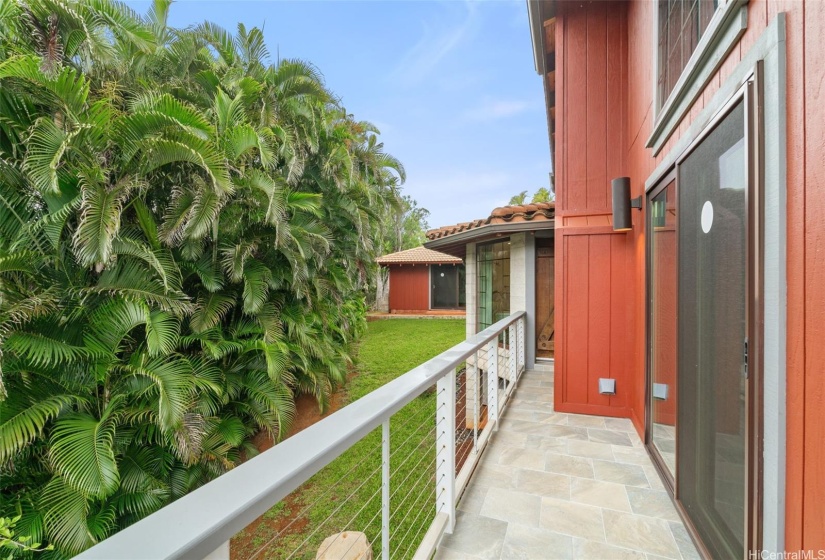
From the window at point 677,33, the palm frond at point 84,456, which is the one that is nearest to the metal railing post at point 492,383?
the window at point 677,33

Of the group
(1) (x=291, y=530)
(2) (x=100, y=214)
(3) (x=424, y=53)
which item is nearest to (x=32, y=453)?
(2) (x=100, y=214)

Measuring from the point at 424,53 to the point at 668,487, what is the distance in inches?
689

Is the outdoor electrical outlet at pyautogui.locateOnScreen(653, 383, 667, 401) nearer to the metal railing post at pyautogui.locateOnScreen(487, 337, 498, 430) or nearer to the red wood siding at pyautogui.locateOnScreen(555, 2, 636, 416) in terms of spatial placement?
the red wood siding at pyautogui.locateOnScreen(555, 2, 636, 416)

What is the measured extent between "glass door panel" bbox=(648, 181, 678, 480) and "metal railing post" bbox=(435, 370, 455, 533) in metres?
1.58

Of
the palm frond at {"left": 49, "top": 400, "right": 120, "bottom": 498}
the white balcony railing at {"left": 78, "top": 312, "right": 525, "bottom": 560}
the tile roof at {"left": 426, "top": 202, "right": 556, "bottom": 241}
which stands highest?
the tile roof at {"left": 426, "top": 202, "right": 556, "bottom": 241}

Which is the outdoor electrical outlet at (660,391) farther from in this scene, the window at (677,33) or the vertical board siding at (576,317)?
the window at (677,33)

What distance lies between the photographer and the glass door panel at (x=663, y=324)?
257 cm

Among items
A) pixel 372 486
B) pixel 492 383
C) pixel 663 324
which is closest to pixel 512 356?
pixel 492 383

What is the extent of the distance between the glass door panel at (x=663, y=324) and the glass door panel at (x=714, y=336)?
10.0 inches

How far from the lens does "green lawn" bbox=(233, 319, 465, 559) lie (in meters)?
2.52

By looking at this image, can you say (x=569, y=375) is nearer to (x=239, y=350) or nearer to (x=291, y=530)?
(x=291, y=530)

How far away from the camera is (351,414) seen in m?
1.29

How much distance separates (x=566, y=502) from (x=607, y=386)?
1925mm

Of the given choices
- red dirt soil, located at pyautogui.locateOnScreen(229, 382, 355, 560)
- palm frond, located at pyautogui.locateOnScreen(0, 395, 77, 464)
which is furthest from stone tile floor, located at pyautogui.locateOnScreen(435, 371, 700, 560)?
palm frond, located at pyautogui.locateOnScreen(0, 395, 77, 464)
